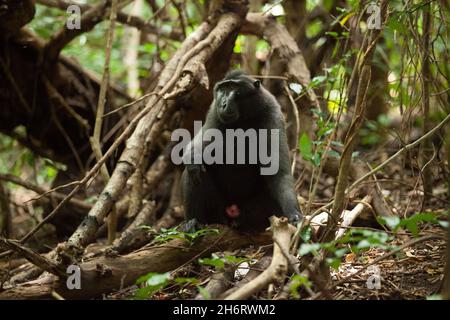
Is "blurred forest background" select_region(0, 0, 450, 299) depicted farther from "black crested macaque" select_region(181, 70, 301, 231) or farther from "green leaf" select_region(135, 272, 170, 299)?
"black crested macaque" select_region(181, 70, 301, 231)

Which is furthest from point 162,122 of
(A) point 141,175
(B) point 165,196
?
(B) point 165,196

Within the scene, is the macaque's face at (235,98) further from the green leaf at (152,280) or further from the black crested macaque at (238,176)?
the green leaf at (152,280)

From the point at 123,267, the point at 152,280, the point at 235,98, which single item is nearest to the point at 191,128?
the point at 235,98

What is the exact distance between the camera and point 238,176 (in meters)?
5.73

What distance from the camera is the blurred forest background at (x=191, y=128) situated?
397cm

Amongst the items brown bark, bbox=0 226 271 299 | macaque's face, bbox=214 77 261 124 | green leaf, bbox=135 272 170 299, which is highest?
macaque's face, bbox=214 77 261 124

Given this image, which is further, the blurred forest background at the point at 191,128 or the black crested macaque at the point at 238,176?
the black crested macaque at the point at 238,176

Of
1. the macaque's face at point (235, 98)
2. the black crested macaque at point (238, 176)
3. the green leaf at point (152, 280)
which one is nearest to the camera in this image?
the green leaf at point (152, 280)

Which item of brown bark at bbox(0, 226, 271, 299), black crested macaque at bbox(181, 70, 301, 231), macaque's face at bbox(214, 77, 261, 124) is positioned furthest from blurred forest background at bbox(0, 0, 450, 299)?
black crested macaque at bbox(181, 70, 301, 231)

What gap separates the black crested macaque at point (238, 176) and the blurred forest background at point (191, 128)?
37 centimetres

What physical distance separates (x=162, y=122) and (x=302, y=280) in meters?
3.75

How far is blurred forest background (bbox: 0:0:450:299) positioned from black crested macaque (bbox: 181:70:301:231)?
0.37 m

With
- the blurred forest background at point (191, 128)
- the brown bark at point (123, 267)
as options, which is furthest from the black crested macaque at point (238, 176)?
the brown bark at point (123, 267)

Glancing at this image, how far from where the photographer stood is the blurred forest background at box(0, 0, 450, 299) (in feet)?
13.0
